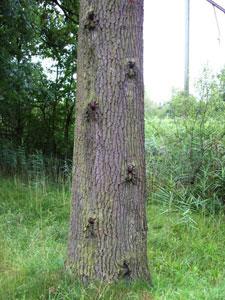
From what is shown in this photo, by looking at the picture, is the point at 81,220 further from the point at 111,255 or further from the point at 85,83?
the point at 85,83

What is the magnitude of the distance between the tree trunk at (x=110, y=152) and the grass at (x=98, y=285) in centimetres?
17

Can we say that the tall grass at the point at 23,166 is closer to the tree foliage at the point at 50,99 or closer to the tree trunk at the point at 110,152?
the tree foliage at the point at 50,99

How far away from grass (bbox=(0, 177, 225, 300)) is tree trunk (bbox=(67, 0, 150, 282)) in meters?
0.17

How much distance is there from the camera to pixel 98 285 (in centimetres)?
209

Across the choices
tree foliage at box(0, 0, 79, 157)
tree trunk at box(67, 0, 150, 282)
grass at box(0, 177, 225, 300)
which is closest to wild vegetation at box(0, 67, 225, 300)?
grass at box(0, 177, 225, 300)

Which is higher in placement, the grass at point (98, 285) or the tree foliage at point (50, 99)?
the tree foliage at point (50, 99)

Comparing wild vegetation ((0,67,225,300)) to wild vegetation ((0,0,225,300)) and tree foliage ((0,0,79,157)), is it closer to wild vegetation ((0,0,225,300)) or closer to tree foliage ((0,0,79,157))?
wild vegetation ((0,0,225,300))

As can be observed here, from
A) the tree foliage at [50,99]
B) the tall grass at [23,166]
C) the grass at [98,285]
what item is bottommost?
the grass at [98,285]

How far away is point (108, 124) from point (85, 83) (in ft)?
1.18

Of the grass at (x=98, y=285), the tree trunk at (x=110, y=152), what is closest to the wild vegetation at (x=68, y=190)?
the grass at (x=98, y=285)

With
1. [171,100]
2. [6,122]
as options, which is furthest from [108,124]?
[6,122]

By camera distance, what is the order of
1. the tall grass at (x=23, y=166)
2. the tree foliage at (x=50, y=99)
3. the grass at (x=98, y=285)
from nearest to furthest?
the grass at (x=98, y=285) < the tall grass at (x=23, y=166) < the tree foliage at (x=50, y=99)

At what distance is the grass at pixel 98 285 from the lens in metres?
2.08

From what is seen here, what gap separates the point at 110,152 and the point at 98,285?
934 millimetres
